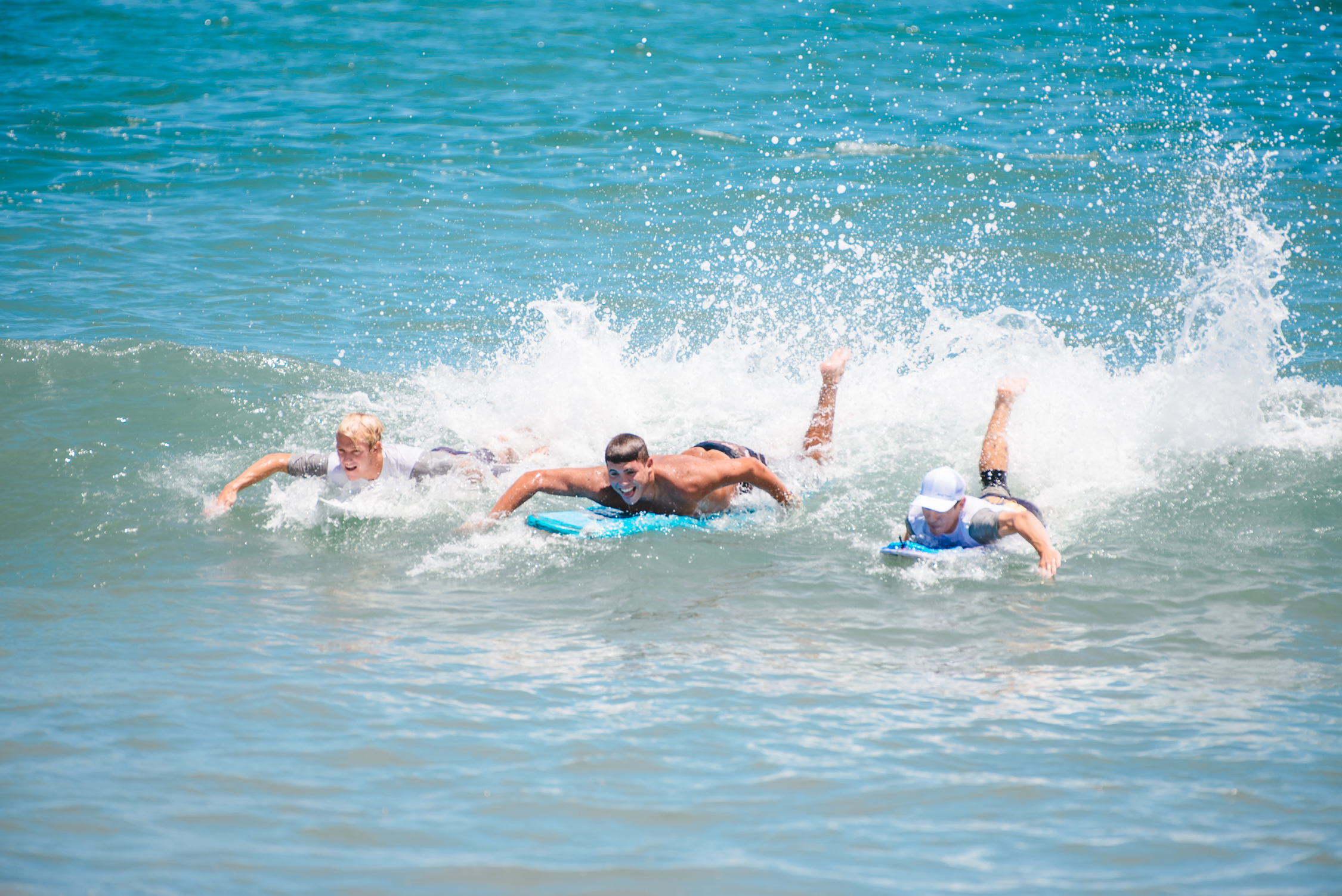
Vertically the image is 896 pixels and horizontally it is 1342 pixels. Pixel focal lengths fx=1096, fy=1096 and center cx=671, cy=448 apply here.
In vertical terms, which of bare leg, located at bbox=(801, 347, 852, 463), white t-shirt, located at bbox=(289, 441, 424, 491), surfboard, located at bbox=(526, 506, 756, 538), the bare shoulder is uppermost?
bare leg, located at bbox=(801, 347, 852, 463)

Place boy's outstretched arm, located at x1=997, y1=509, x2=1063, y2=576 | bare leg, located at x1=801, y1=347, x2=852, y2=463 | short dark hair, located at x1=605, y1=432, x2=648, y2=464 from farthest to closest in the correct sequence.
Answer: bare leg, located at x1=801, y1=347, x2=852, y2=463, short dark hair, located at x1=605, y1=432, x2=648, y2=464, boy's outstretched arm, located at x1=997, y1=509, x2=1063, y2=576

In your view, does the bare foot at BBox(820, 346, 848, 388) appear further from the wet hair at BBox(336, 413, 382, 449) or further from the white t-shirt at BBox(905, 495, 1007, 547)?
the wet hair at BBox(336, 413, 382, 449)

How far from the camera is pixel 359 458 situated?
850 cm

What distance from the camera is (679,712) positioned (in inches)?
215

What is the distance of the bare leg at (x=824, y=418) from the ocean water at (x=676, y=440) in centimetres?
29

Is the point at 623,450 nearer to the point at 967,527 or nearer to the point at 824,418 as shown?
the point at 967,527

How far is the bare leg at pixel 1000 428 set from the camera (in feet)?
29.3

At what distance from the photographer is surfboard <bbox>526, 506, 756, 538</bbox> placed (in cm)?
809

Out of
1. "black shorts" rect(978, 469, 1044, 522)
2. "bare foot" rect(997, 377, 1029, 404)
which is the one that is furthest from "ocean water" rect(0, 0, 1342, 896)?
"bare foot" rect(997, 377, 1029, 404)

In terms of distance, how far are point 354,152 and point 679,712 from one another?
17.9 meters

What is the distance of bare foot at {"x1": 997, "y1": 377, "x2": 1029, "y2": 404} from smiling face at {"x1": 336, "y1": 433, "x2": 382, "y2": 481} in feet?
17.2

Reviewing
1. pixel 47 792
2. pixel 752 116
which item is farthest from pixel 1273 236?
pixel 47 792

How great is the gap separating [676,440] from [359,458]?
3.45 metres

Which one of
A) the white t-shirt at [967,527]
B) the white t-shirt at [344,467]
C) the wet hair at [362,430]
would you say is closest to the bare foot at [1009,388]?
the white t-shirt at [967,527]
